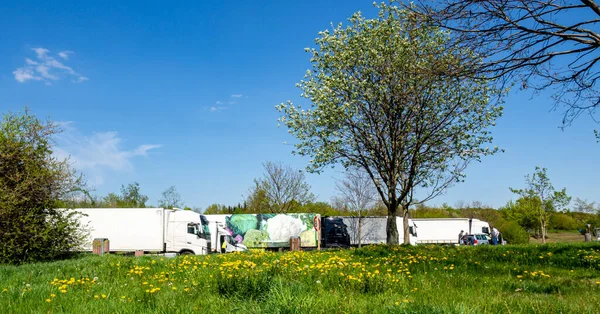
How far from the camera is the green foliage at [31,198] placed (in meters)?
13.0

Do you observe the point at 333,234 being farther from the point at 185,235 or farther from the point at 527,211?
the point at 527,211

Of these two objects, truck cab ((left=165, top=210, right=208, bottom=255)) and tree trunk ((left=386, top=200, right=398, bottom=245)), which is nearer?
tree trunk ((left=386, top=200, right=398, bottom=245))

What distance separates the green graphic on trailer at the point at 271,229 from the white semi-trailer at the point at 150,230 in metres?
7.85

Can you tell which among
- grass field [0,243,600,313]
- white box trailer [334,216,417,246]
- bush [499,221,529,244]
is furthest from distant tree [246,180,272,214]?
grass field [0,243,600,313]

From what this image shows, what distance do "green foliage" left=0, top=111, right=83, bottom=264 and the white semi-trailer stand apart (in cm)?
1678

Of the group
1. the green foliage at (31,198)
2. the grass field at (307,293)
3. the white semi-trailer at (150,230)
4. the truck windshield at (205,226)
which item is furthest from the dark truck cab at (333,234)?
the grass field at (307,293)

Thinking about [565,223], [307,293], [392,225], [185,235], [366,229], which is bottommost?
[565,223]

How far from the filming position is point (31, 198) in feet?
44.2

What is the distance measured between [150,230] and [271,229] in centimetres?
1140

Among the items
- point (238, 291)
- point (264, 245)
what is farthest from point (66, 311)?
point (264, 245)

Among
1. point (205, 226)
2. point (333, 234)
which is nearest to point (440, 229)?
point (333, 234)

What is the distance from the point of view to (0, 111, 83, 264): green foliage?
12961mm

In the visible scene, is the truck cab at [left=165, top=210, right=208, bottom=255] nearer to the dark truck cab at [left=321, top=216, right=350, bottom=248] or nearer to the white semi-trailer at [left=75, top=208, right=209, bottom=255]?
the white semi-trailer at [left=75, top=208, right=209, bottom=255]

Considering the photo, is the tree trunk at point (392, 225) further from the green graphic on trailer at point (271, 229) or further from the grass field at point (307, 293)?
the green graphic on trailer at point (271, 229)
